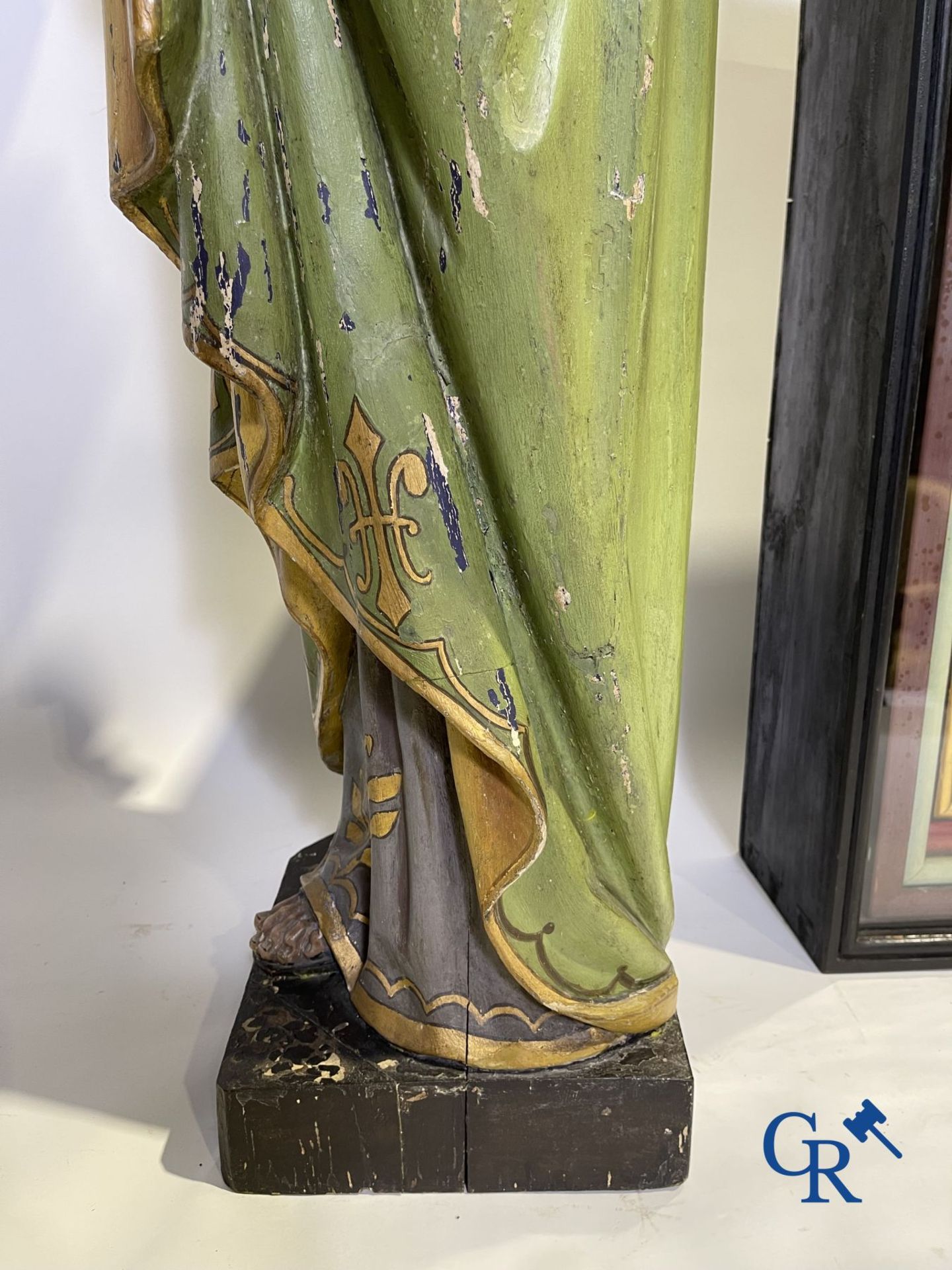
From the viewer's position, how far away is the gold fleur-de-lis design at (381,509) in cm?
74

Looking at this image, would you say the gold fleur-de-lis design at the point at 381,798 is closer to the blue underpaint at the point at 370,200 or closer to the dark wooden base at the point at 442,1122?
the dark wooden base at the point at 442,1122

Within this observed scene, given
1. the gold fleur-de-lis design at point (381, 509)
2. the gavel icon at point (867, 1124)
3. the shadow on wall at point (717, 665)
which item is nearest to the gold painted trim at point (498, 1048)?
the gavel icon at point (867, 1124)

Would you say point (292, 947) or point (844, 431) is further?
point (844, 431)

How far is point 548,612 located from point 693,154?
1.04 feet

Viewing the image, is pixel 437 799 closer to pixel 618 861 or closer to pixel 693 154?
pixel 618 861

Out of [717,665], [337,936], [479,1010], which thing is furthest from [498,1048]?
[717,665]

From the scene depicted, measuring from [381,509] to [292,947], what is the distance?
0.43m

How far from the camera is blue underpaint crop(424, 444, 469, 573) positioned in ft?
2.45

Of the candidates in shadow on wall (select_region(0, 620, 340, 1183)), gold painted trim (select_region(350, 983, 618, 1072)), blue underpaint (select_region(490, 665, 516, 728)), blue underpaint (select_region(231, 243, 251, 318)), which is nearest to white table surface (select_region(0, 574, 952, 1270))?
shadow on wall (select_region(0, 620, 340, 1183))

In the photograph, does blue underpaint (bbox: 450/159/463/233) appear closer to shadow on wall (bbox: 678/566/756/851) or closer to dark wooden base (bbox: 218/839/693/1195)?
dark wooden base (bbox: 218/839/693/1195)

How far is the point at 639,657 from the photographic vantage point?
33.0 inches

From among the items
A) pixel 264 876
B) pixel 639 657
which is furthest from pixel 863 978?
pixel 264 876

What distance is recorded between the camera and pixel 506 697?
78 centimetres

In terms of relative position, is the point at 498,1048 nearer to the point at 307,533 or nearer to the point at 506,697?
the point at 506,697
